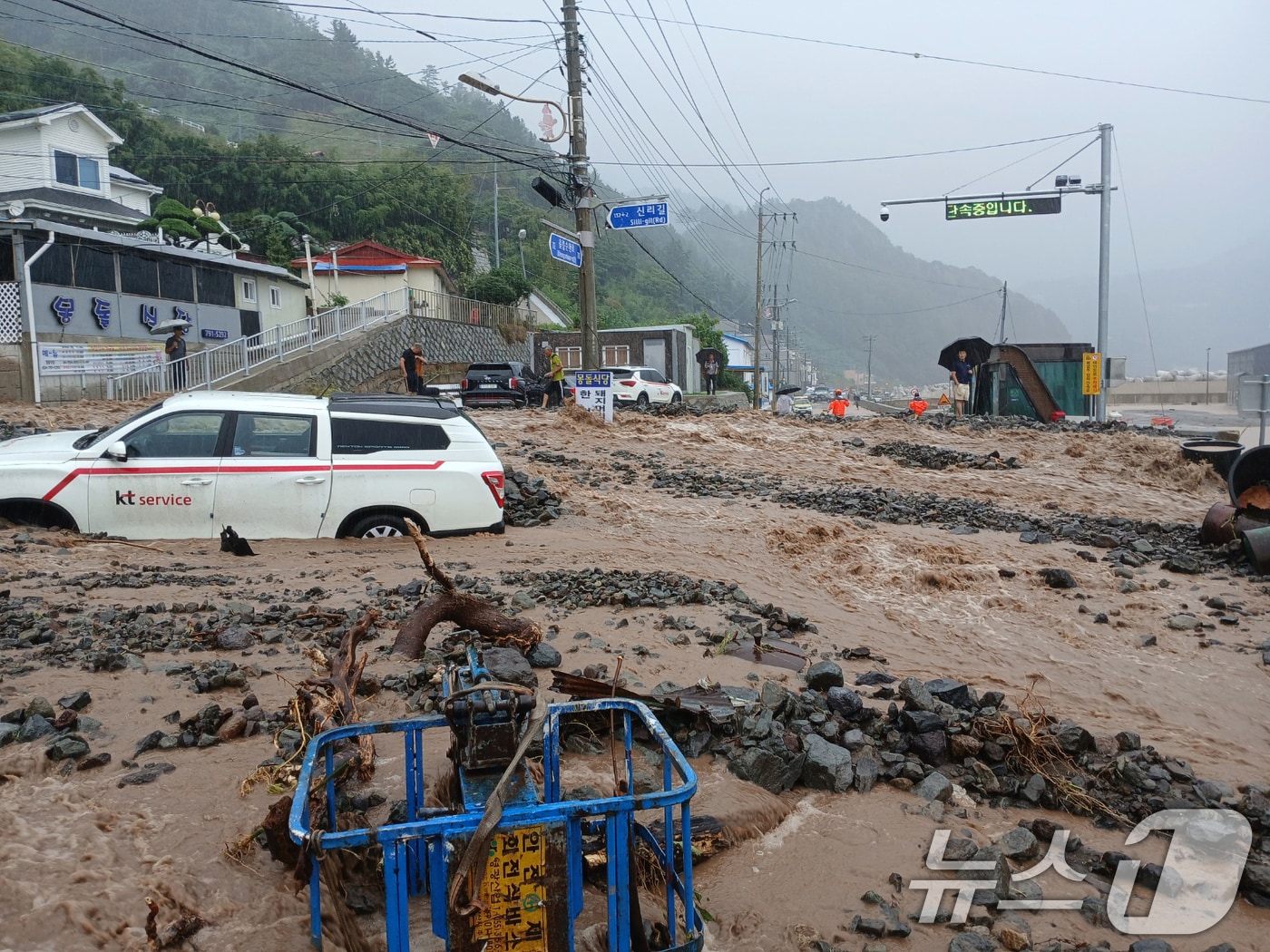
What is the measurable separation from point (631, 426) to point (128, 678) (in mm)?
14722

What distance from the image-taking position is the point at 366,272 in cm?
3847

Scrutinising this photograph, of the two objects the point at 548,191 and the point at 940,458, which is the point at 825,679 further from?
the point at 548,191

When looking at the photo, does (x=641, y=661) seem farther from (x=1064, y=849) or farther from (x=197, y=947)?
(x=197, y=947)

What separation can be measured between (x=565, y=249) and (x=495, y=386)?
6.68 metres

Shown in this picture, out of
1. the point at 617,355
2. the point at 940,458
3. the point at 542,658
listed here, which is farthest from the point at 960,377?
the point at 542,658

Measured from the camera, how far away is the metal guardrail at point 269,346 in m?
21.9

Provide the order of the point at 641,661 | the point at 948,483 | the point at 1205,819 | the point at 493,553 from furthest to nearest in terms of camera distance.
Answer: the point at 948,483 → the point at 493,553 → the point at 641,661 → the point at 1205,819

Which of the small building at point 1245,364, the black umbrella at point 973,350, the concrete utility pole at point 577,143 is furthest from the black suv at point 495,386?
the small building at point 1245,364

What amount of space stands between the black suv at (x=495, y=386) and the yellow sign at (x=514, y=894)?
21647 millimetres

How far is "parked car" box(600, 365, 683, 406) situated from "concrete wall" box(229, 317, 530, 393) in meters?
7.41

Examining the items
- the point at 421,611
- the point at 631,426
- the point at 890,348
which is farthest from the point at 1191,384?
the point at 890,348

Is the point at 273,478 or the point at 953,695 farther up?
the point at 273,478

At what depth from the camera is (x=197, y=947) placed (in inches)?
113

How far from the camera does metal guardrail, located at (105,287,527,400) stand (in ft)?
71.9
